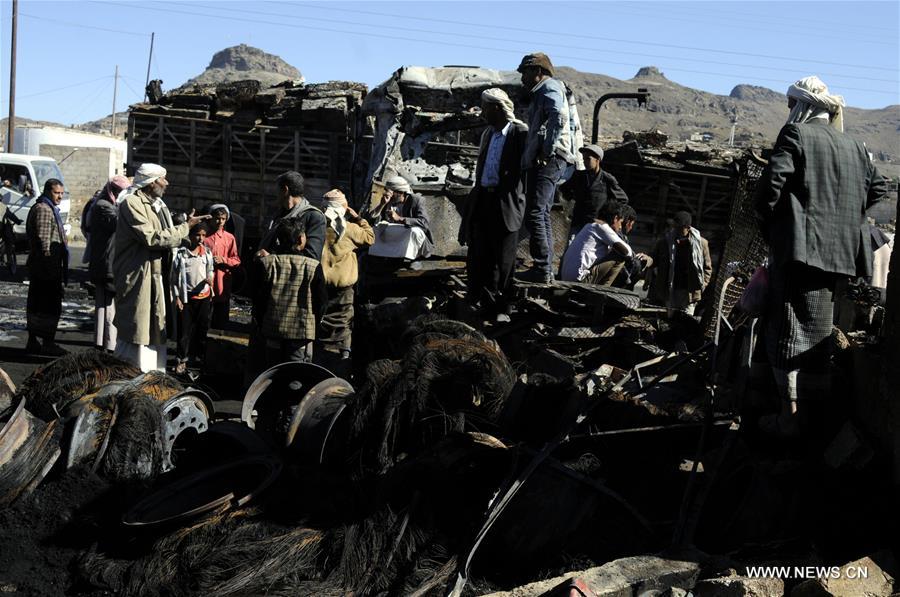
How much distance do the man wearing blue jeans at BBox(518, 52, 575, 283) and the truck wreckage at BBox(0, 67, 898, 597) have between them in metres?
0.62

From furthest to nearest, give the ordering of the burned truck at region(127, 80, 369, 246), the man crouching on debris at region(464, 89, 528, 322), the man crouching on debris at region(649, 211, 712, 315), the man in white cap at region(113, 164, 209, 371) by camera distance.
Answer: the burned truck at region(127, 80, 369, 246), the man crouching on debris at region(649, 211, 712, 315), the man crouching on debris at region(464, 89, 528, 322), the man in white cap at region(113, 164, 209, 371)

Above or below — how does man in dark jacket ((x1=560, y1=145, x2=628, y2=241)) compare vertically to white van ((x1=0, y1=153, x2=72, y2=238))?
above

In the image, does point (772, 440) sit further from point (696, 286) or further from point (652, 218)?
point (652, 218)

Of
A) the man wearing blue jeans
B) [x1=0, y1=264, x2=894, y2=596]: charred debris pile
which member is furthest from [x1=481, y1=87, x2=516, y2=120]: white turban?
[x1=0, y1=264, x2=894, y2=596]: charred debris pile

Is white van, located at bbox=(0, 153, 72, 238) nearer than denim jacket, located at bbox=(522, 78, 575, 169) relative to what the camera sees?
No

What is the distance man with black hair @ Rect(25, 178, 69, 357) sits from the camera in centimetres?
1043

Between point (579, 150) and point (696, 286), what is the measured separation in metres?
1.91

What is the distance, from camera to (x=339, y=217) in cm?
938

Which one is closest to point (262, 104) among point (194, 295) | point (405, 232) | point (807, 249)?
point (194, 295)

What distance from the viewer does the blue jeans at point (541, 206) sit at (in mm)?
8266

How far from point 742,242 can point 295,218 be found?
13.4 feet

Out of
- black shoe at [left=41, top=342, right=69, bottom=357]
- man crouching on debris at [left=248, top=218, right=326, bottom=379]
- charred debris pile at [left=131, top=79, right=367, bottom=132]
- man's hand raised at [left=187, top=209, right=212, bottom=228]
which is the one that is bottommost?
black shoe at [left=41, top=342, right=69, bottom=357]

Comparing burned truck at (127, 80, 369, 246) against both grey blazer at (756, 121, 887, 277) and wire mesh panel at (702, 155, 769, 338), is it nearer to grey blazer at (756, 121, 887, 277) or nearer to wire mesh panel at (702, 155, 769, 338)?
wire mesh panel at (702, 155, 769, 338)

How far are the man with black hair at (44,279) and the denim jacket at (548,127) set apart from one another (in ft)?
18.4
